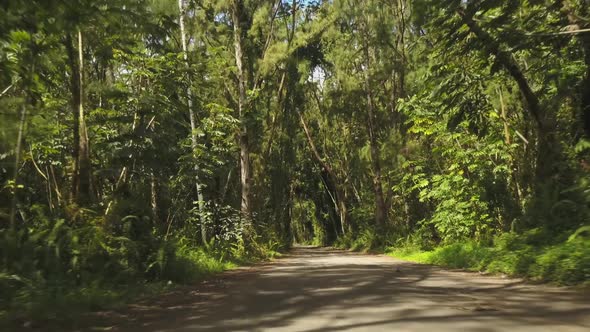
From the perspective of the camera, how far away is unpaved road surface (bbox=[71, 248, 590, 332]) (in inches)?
229

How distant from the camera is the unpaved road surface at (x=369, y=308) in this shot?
229 inches

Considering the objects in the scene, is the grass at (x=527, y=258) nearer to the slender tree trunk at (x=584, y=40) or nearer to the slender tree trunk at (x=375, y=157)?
the slender tree trunk at (x=584, y=40)

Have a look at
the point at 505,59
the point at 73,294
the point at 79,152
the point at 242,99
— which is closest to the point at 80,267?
the point at 73,294

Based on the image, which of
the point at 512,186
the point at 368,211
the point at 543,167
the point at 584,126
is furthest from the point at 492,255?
the point at 368,211

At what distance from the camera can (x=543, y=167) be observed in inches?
526

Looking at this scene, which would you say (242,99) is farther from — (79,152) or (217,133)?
(79,152)

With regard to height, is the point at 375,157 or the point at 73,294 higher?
the point at 375,157

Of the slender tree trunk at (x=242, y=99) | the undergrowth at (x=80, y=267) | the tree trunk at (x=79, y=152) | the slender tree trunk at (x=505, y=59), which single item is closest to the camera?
the undergrowth at (x=80, y=267)

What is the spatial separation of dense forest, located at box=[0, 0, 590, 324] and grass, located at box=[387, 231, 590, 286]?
53 millimetres

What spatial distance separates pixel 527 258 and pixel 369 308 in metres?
4.96

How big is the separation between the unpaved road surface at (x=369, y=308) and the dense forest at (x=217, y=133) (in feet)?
3.71

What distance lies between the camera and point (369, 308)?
6.95m

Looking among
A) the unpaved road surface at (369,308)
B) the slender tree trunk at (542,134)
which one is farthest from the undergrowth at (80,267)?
the slender tree trunk at (542,134)

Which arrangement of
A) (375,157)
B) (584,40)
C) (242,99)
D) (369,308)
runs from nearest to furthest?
(369,308)
(584,40)
(242,99)
(375,157)
